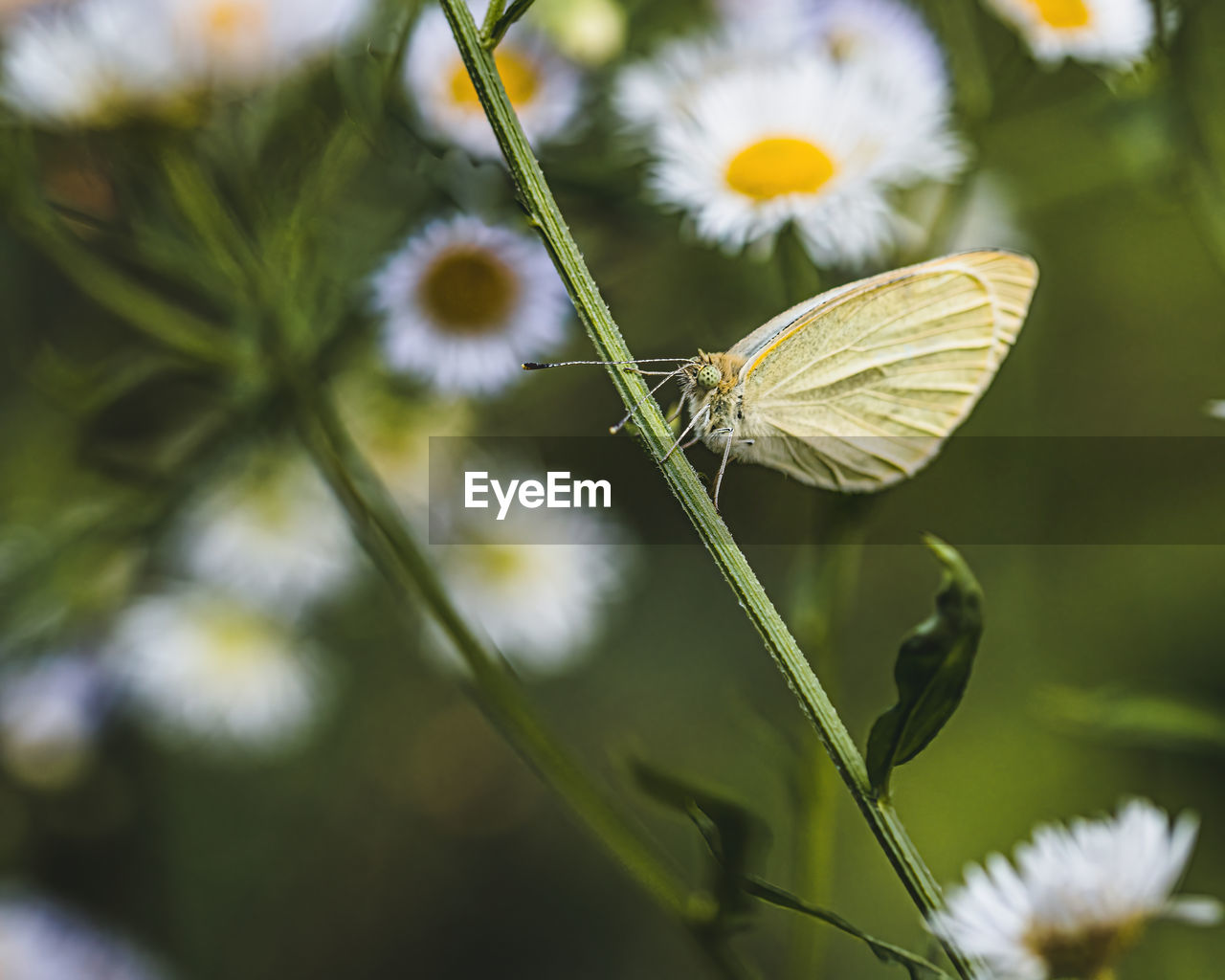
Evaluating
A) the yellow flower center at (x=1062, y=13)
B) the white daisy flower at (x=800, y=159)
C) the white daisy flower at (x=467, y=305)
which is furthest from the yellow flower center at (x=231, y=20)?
the yellow flower center at (x=1062, y=13)

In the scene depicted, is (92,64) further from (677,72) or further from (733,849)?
(733,849)

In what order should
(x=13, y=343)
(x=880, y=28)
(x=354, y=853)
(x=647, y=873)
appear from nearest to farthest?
(x=647, y=873)
(x=880, y=28)
(x=13, y=343)
(x=354, y=853)

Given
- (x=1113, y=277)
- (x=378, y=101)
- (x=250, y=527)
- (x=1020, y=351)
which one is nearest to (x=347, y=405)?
(x=250, y=527)

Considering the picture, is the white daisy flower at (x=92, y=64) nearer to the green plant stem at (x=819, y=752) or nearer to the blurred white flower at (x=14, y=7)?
the blurred white flower at (x=14, y=7)

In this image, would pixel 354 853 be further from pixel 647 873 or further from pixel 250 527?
pixel 647 873

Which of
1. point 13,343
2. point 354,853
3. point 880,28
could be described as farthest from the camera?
point 354,853

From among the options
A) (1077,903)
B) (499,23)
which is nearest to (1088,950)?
(1077,903)

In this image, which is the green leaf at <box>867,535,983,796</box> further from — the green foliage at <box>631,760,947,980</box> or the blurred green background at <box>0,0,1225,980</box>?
the blurred green background at <box>0,0,1225,980</box>
